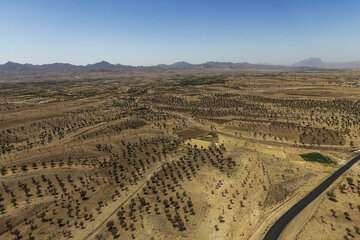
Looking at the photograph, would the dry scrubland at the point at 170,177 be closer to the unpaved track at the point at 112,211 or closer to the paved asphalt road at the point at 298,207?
the unpaved track at the point at 112,211

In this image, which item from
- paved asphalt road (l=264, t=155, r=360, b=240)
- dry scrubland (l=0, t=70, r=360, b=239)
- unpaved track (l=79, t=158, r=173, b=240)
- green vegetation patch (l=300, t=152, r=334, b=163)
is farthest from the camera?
green vegetation patch (l=300, t=152, r=334, b=163)

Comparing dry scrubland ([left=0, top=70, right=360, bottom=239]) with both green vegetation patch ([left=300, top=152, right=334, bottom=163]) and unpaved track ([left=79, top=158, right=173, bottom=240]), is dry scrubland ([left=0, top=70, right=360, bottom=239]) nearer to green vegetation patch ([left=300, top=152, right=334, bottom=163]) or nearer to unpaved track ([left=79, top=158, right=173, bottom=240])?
unpaved track ([left=79, top=158, right=173, bottom=240])

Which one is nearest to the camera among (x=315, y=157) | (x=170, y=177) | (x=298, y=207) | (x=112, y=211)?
(x=112, y=211)

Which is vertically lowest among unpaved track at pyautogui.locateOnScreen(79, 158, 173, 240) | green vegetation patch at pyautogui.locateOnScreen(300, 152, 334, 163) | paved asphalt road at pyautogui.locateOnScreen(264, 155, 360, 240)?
paved asphalt road at pyautogui.locateOnScreen(264, 155, 360, 240)

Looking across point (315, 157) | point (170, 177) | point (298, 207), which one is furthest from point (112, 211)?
point (315, 157)

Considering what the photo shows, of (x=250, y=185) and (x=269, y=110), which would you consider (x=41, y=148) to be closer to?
(x=250, y=185)

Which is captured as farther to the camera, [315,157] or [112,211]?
[315,157]

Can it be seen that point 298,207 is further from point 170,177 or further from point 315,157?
point 170,177

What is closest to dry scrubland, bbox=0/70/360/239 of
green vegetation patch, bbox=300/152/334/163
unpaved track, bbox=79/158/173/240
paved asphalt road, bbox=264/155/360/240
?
unpaved track, bbox=79/158/173/240
